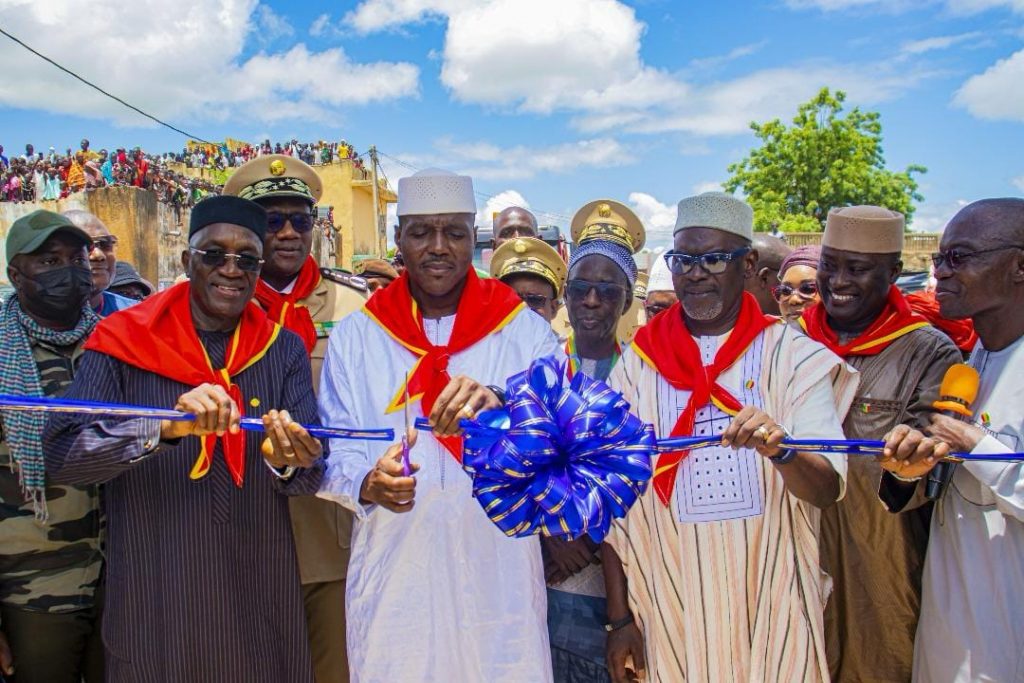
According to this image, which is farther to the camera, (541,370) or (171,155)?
(171,155)

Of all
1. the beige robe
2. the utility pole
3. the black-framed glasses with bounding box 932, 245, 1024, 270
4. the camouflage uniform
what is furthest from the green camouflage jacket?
the utility pole

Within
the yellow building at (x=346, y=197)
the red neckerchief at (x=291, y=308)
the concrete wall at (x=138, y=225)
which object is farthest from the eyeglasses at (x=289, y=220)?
the yellow building at (x=346, y=197)

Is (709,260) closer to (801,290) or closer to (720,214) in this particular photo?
(720,214)

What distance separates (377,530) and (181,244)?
19002mm

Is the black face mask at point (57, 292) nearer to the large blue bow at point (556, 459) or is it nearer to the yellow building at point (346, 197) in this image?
the large blue bow at point (556, 459)

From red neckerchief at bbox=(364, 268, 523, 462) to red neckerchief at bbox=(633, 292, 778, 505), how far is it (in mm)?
601

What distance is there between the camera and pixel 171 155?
124ft

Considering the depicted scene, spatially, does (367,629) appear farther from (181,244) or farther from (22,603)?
(181,244)

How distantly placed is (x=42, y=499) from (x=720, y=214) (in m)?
2.84

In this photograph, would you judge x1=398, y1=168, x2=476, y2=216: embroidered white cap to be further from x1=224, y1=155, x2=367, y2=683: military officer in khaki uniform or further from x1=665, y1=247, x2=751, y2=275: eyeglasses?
x1=665, y1=247, x2=751, y2=275: eyeglasses

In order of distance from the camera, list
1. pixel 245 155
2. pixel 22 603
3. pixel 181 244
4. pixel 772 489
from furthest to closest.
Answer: pixel 245 155
pixel 181 244
pixel 22 603
pixel 772 489

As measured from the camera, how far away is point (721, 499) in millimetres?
2859

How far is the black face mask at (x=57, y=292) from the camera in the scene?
3.19 m

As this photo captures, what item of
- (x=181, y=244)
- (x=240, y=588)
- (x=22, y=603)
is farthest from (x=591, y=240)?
(x=181, y=244)
